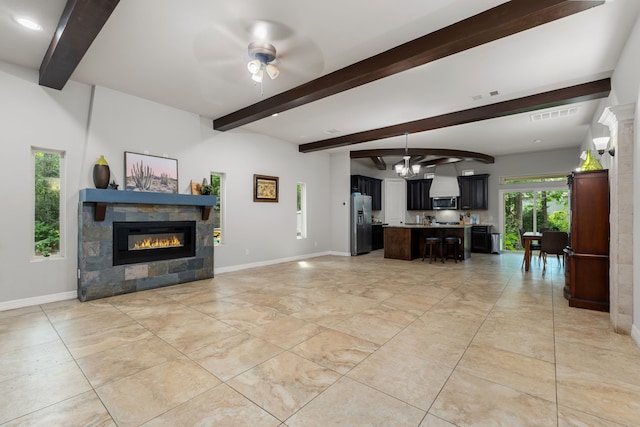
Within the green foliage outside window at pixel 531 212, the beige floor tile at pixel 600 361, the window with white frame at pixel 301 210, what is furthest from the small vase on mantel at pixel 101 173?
the green foliage outside window at pixel 531 212

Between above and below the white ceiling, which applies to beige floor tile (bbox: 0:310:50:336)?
below

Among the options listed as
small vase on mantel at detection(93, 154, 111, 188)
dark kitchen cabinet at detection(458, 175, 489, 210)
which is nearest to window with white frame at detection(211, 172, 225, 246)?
small vase on mantel at detection(93, 154, 111, 188)

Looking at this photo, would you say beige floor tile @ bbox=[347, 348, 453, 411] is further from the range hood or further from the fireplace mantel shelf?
the range hood

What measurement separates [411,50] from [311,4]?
118 centimetres

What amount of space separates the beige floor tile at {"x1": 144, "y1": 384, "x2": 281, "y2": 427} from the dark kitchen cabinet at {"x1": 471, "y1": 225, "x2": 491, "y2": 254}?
28.6 ft

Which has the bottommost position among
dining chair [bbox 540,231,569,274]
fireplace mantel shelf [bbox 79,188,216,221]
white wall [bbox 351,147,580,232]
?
dining chair [bbox 540,231,569,274]

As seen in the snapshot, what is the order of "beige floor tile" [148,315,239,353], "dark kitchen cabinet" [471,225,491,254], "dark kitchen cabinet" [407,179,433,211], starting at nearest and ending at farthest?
1. "beige floor tile" [148,315,239,353]
2. "dark kitchen cabinet" [471,225,491,254]
3. "dark kitchen cabinet" [407,179,433,211]

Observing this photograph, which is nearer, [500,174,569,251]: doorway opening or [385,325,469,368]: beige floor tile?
[385,325,469,368]: beige floor tile

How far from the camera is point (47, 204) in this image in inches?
159

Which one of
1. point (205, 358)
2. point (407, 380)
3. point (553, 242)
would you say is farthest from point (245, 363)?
point (553, 242)

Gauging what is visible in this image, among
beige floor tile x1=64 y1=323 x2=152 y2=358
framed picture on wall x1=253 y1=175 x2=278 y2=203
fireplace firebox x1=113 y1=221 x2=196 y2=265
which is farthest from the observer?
framed picture on wall x1=253 y1=175 x2=278 y2=203

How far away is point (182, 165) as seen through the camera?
5227 mm

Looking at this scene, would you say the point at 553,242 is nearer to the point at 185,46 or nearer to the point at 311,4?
the point at 311,4

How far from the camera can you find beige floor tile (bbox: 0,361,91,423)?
1.75 m
